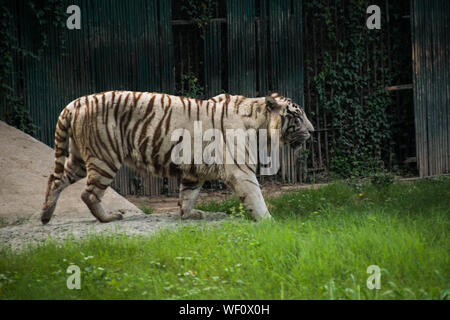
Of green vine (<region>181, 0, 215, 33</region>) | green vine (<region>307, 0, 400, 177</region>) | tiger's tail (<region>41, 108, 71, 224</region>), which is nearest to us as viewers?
tiger's tail (<region>41, 108, 71, 224</region>)

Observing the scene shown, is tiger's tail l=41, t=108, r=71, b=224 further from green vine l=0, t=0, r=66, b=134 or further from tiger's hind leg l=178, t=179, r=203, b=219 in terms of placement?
green vine l=0, t=0, r=66, b=134

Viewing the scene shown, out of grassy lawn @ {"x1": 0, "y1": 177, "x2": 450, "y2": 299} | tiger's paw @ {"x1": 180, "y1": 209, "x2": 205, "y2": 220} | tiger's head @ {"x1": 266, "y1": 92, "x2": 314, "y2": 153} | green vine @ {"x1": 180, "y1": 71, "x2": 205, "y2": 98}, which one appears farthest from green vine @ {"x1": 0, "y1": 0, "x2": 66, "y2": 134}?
tiger's head @ {"x1": 266, "y1": 92, "x2": 314, "y2": 153}

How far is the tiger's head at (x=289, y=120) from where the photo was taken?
6734 mm

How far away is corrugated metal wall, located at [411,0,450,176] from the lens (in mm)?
10461

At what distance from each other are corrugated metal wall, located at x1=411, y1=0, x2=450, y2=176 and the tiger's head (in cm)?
459

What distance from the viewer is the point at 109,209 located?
761 cm

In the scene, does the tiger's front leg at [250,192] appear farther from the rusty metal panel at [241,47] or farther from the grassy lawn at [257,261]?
the rusty metal panel at [241,47]

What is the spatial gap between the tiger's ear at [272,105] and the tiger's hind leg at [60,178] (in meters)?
2.54

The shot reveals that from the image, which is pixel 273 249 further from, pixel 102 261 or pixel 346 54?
pixel 346 54

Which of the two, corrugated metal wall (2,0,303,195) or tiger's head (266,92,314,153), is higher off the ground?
corrugated metal wall (2,0,303,195)

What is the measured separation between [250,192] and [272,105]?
3.95 ft

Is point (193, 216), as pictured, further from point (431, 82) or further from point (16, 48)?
point (431, 82)

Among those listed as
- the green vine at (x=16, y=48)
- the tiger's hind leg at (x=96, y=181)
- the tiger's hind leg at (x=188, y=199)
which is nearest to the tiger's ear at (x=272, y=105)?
the tiger's hind leg at (x=188, y=199)
